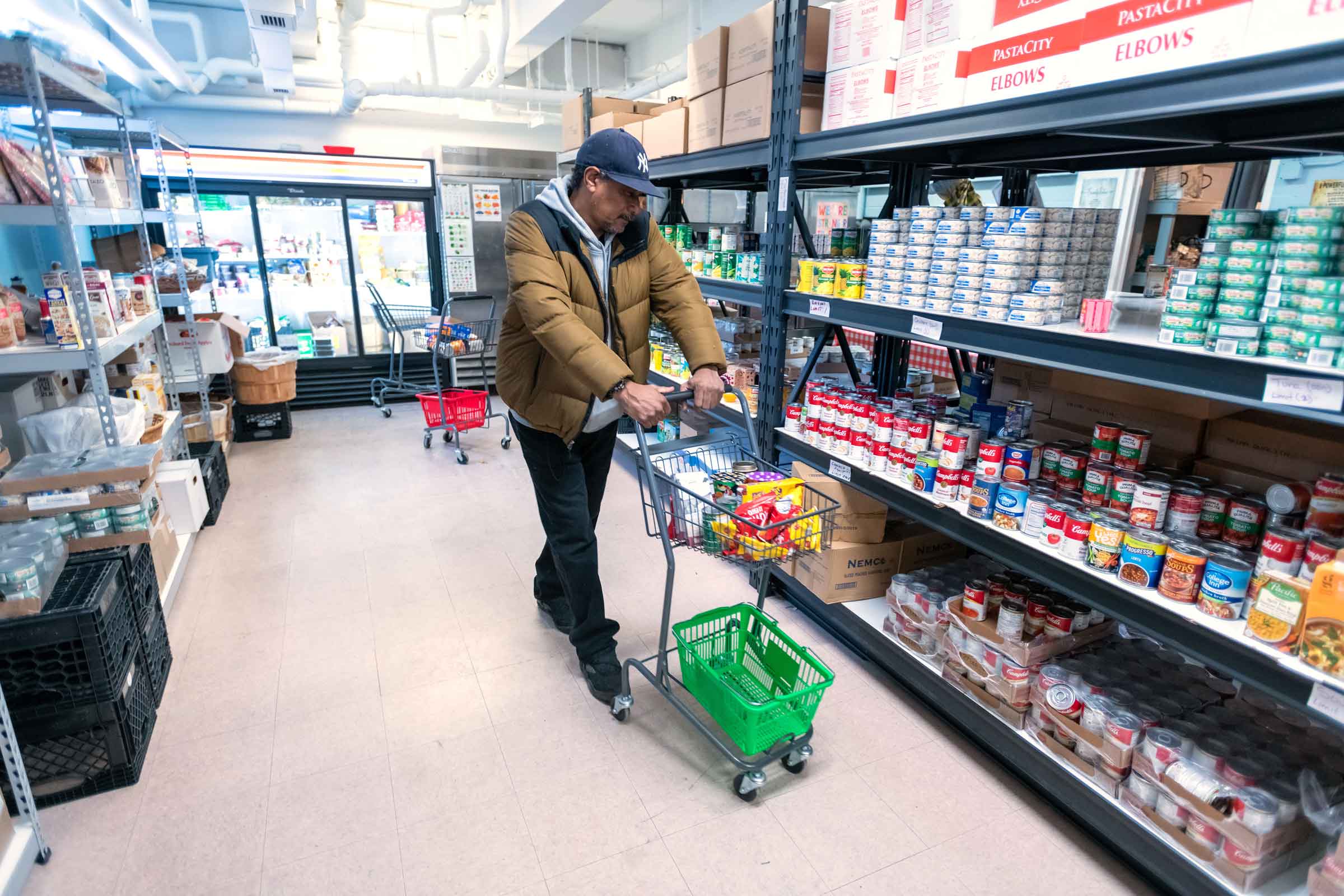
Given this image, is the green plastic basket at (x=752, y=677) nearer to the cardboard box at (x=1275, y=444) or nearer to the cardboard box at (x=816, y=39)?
the cardboard box at (x=1275, y=444)

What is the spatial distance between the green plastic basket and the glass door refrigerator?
5.64 m

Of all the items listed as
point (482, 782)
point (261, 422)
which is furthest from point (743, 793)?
point (261, 422)

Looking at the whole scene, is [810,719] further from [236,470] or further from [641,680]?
[236,470]

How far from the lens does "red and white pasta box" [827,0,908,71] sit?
96.6 inches

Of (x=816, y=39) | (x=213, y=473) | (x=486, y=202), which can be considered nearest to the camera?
(x=816, y=39)

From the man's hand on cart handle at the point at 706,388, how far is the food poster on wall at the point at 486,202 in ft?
18.8

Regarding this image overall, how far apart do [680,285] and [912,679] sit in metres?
1.63

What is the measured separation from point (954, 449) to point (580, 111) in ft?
12.4

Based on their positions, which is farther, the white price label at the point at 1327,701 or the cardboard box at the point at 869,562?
the cardboard box at the point at 869,562

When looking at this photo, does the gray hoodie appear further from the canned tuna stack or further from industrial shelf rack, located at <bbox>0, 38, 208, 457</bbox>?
industrial shelf rack, located at <bbox>0, 38, 208, 457</bbox>

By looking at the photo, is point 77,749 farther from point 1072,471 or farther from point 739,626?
point 1072,471

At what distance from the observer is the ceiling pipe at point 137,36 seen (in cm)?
418

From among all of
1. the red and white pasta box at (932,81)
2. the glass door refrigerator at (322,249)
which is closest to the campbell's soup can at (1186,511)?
the red and white pasta box at (932,81)

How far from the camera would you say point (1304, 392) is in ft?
4.61
